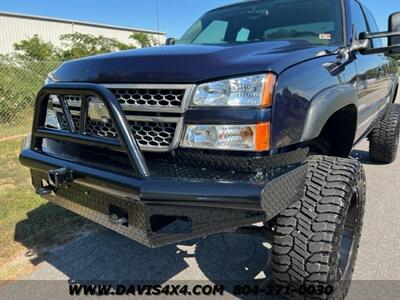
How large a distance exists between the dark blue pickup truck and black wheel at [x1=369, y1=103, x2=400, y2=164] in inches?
104

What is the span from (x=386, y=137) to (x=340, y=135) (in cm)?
241

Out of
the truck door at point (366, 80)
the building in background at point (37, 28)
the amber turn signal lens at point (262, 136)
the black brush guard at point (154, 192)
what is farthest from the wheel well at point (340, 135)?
the building in background at point (37, 28)

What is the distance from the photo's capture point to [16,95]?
847 centimetres

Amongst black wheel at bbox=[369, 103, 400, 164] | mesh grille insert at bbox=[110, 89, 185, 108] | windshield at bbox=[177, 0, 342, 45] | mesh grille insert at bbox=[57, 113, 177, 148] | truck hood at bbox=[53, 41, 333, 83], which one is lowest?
black wheel at bbox=[369, 103, 400, 164]

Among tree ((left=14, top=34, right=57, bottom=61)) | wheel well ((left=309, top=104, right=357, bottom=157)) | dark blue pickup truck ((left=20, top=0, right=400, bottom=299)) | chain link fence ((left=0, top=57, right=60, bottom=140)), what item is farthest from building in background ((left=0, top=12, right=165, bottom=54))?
dark blue pickup truck ((left=20, top=0, right=400, bottom=299))

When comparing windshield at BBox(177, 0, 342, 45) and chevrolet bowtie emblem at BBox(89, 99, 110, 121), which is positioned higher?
windshield at BBox(177, 0, 342, 45)

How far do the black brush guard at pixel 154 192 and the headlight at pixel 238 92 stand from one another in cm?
33

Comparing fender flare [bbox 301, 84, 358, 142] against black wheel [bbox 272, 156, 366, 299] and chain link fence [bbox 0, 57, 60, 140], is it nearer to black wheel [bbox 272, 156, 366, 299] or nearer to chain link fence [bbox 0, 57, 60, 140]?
black wheel [bbox 272, 156, 366, 299]

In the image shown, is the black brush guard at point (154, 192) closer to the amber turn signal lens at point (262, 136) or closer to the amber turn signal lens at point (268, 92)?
the amber turn signal lens at point (262, 136)

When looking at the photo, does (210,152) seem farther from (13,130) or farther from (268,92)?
(13,130)

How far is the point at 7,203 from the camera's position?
161 inches

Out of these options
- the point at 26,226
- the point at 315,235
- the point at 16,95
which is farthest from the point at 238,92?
the point at 16,95

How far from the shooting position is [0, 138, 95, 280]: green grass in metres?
3.03

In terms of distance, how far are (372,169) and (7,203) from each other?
174 inches
